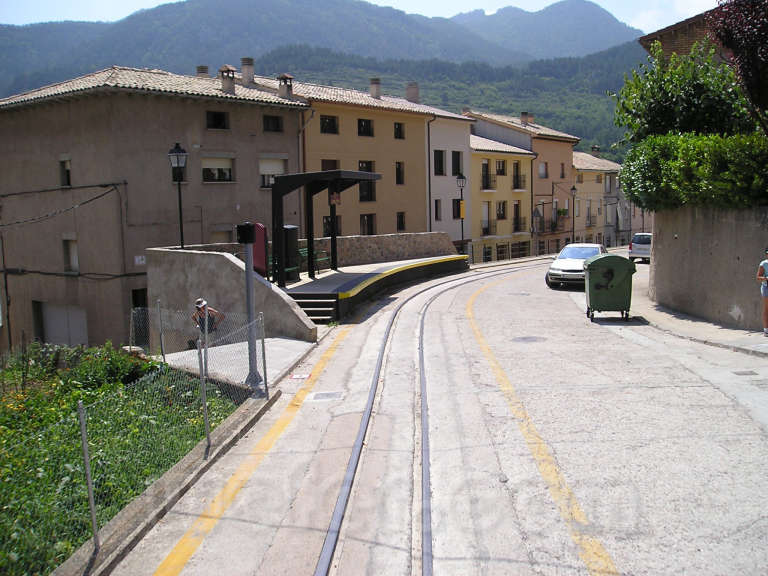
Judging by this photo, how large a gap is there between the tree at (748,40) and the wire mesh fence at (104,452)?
11.5m

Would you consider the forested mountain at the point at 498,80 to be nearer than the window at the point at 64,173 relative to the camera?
No

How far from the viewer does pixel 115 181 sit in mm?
27359

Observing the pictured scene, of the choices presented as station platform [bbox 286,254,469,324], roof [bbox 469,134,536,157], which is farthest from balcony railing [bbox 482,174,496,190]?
station platform [bbox 286,254,469,324]

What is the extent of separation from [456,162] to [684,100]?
28385mm

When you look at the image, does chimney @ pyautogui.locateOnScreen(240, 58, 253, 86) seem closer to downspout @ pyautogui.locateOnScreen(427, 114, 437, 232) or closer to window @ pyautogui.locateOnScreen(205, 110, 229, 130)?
window @ pyautogui.locateOnScreen(205, 110, 229, 130)

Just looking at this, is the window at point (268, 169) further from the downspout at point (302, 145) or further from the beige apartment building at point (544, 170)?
the beige apartment building at point (544, 170)

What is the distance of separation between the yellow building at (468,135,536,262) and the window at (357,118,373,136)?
37.8 ft

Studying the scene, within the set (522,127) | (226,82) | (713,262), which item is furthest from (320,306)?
(522,127)

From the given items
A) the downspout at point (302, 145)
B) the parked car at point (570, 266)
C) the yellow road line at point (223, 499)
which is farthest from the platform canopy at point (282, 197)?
the downspout at point (302, 145)

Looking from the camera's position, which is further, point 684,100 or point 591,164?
point 591,164

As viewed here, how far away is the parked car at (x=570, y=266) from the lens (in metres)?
23.6

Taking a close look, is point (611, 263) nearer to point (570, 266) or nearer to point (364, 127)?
point (570, 266)

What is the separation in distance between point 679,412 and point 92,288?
2539cm

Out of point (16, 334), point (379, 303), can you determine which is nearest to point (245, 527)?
point (379, 303)
